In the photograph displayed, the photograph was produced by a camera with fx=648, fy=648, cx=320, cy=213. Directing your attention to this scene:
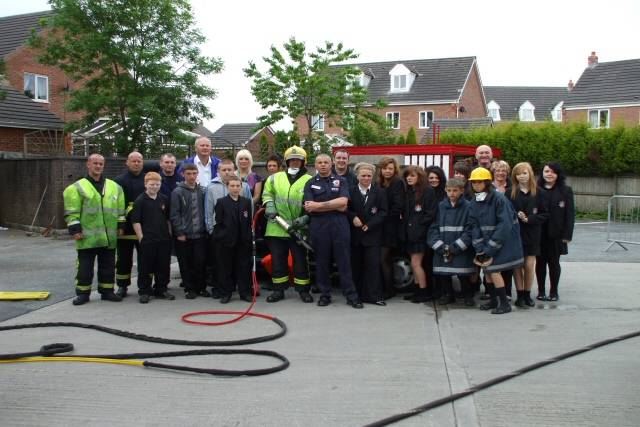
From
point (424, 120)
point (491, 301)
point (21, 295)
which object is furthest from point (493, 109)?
point (21, 295)

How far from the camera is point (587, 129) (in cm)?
2336

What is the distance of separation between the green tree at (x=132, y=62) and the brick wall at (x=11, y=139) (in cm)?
720

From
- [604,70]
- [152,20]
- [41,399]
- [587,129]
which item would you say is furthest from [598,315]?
[604,70]

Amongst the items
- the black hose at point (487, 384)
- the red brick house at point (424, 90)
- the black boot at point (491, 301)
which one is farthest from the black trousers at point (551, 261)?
the red brick house at point (424, 90)

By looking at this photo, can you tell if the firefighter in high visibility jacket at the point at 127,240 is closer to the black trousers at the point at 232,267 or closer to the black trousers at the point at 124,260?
the black trousers at the point at 124,260

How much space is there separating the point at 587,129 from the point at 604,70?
20774 mm

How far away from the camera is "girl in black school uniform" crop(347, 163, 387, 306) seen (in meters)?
8.04

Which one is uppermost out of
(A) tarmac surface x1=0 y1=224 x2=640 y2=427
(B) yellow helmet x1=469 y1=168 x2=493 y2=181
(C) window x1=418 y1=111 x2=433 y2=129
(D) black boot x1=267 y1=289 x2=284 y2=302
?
(C) window x1=418 y1=111 x2=433 y2=129

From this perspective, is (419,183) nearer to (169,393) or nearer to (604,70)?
(169,393)

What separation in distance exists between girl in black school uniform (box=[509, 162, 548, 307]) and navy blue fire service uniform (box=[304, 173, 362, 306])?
2.02 meters

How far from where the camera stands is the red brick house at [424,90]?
153ft

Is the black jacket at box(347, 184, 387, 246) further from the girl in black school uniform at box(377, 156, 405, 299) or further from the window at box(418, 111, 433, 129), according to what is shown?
the window at box(418, 111, 433, 129)

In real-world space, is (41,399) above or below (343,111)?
below

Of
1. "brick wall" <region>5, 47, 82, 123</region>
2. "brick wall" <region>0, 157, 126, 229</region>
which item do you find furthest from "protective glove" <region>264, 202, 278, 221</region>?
"brick wall" <region>5, 47, 82, 123</region>
